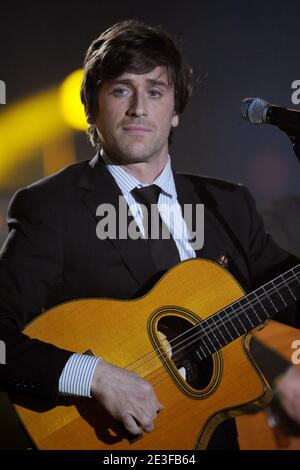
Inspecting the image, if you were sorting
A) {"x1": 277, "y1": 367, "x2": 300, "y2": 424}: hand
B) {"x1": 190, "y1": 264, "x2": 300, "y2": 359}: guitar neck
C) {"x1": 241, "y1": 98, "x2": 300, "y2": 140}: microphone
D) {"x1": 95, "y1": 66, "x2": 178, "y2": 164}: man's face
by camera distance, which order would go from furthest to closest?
{"x1": 277, "y1": 367, "x2": 300, "y2": 424}: hand, {"x1": 95, "y1": 66, "x2": 178, "y2": 164}: man's face, {"x1": 190, "y1": 264, "x2": 300, "y2": 359}: guitar neck, {"x1": 241, "y1": 98, "x2": 300, "y2": 140}: microphone

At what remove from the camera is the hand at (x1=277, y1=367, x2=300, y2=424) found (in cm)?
281

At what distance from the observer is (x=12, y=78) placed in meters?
2.86

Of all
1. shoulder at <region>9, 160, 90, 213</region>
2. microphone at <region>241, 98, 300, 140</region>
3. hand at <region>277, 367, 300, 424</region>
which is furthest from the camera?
hand at <region>277, 367, 300, 424</region>

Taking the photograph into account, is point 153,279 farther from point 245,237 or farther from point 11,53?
point 11,53

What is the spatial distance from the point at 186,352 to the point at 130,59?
109 centimetres

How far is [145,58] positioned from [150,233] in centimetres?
66

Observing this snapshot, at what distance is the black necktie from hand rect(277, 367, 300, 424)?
43.2 inches

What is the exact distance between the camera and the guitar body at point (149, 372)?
5.89 feet

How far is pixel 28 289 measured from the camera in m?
1.95

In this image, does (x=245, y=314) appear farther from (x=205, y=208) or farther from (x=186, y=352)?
(x=205, y=208)

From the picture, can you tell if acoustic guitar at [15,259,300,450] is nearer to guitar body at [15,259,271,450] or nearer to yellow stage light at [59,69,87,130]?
guitar body at [15,259,271,450]

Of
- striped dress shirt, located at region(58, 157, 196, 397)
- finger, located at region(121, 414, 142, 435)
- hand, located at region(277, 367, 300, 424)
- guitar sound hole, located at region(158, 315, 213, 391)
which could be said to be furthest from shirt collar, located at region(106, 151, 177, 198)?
hand, located at region(277, 367, 300, 424)

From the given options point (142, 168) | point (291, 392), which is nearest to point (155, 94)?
point (142, 168)

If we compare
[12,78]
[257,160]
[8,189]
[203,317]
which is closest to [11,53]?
[12,78]
